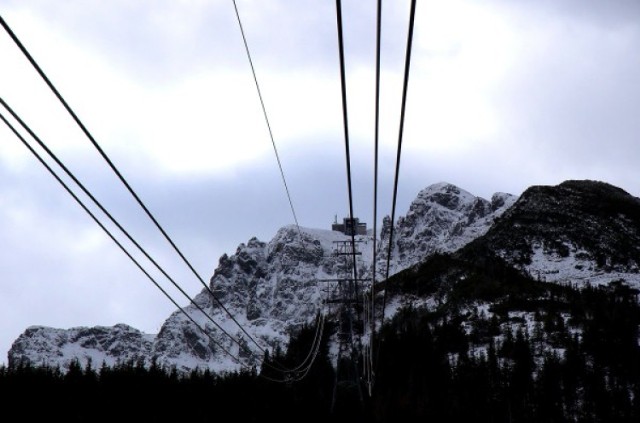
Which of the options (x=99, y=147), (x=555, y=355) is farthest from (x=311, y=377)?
(x=99, y=147)

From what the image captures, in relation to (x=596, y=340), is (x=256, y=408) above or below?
below

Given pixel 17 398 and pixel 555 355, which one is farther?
pixel 555 355

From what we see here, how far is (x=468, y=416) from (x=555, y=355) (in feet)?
218

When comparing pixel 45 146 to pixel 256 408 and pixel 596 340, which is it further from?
pixel 596 340

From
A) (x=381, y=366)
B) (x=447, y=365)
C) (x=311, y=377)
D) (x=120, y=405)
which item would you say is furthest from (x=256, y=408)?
(x=447, y=365)

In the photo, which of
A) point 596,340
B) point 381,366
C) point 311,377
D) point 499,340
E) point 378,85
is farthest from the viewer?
point 499,340

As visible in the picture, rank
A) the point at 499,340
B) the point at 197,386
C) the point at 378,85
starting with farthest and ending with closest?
the point at 499,340 → the point at 197,386 → the point at 378,85

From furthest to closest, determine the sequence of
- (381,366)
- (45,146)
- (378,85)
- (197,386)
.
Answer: (381,366), (197,386), (45,146), (378,85)

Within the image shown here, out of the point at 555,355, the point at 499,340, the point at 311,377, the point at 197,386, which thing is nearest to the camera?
the point at 197,386

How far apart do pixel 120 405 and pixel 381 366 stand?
70495 mm

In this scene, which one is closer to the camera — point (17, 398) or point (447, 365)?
point (17, 398)

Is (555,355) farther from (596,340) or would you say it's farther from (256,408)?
(256,408)

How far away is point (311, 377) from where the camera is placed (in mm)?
132625

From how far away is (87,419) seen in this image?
301 ft
